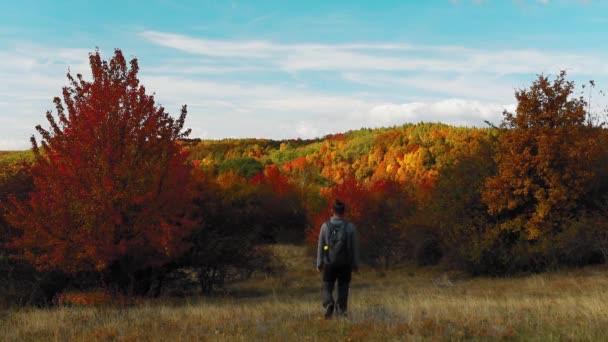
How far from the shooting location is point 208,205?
27797 mm

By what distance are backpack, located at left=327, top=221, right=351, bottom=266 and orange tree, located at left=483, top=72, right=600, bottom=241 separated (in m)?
23.9

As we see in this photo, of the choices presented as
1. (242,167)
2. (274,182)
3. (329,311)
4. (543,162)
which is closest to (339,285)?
(329,311)

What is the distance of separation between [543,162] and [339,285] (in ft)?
78.3

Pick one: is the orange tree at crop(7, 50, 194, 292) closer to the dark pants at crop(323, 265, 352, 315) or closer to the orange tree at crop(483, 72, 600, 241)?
the dark pants at crop(323, 265, 352, 315)

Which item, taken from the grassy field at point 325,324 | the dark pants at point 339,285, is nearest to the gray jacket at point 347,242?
the dark pants at point 339,285

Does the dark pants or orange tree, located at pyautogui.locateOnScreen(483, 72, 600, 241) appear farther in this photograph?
orange tree, located at pyautogui.locateOnScreen(483, 72, 600, 241)

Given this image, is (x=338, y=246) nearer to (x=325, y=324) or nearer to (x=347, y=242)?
(x=347, y=242)

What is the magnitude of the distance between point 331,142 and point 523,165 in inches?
6268

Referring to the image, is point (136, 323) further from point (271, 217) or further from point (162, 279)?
point (271, 217)

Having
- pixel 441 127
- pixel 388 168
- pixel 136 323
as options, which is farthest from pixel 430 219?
pixel 441 127

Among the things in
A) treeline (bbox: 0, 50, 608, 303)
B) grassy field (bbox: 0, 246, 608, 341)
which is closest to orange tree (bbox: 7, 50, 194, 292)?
treeline (bbox: 0, 50, 608, 303)

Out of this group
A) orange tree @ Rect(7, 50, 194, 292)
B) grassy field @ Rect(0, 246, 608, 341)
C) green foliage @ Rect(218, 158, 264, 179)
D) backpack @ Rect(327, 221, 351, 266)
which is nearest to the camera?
grassy field @ Rect(0, 246, 608, 341)

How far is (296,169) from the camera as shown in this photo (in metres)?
141

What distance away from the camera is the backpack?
9.73 meters
